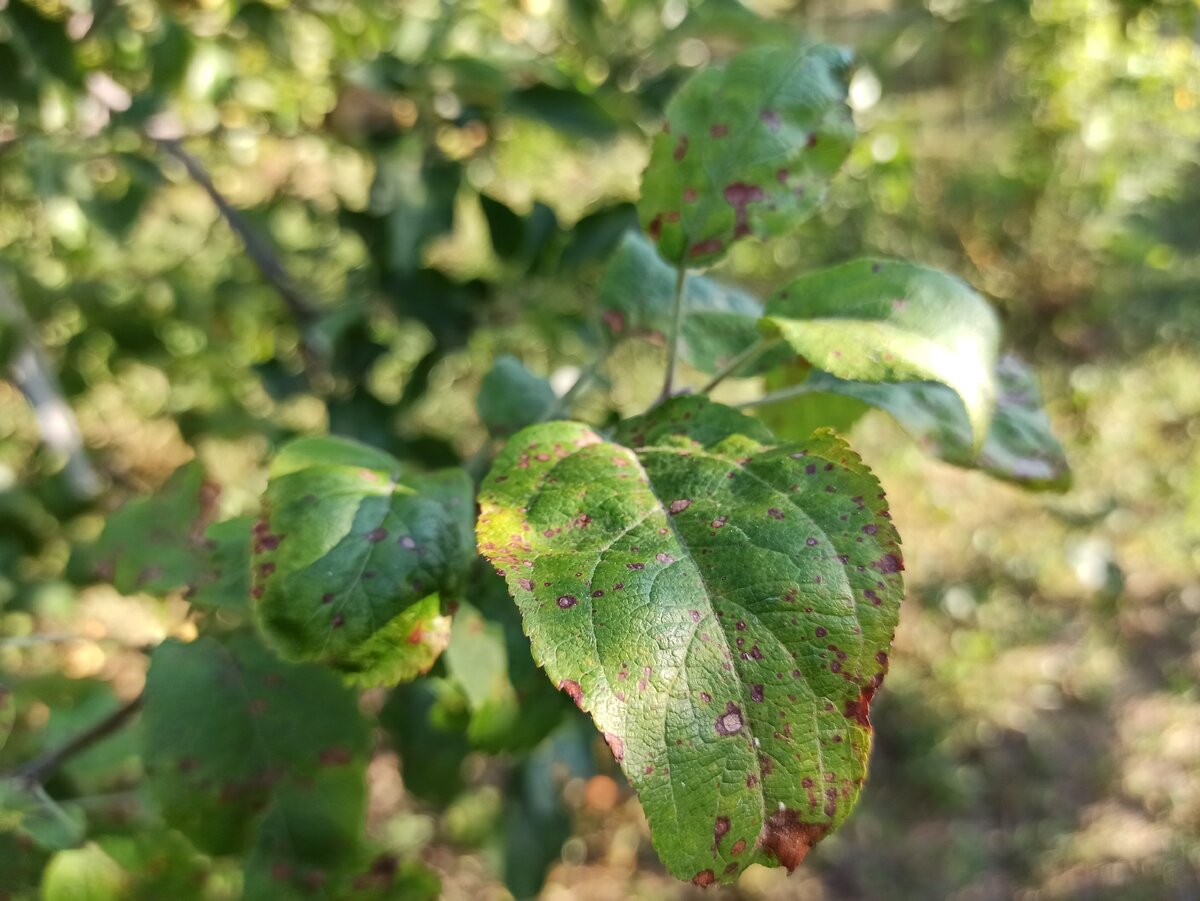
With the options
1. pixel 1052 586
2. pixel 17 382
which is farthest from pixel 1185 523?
pixel 17 382

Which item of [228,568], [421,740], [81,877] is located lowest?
[421,740]

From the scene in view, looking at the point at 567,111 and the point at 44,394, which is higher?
the point at 567,111

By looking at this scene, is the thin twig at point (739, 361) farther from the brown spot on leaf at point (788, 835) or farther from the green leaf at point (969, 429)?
the brown spot on leaf at point (788, 835)

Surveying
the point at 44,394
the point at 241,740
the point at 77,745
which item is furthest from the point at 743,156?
the point at 44,394

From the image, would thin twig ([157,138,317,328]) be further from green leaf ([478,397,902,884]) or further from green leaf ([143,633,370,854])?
green leaf ([478,397,902,884])

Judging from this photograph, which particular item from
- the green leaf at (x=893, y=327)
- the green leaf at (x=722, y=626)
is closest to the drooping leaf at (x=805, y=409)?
the green leaf at (x=893, y=327)

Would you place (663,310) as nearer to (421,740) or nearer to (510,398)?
(510,398)
